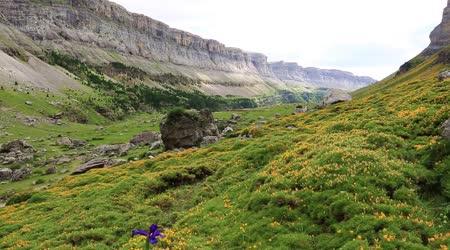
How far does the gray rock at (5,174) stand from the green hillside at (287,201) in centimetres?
2549

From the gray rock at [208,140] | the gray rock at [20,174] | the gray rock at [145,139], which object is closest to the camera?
the gray rock at [208,140]

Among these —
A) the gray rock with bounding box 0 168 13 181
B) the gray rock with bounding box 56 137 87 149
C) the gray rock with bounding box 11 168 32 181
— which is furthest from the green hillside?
the gray rock with bounding box 56 137 87 149

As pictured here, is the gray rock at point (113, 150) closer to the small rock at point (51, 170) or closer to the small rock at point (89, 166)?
the small rock at point (51, 170)

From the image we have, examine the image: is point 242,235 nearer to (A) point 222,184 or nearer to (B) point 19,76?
(A) point 222,184

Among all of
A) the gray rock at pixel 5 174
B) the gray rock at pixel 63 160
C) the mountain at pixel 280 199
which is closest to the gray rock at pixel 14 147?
the gray rock at pixel 63 160

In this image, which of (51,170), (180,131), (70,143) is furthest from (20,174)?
(70,143)

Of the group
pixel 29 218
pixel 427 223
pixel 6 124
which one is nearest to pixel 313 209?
pixel 427 223

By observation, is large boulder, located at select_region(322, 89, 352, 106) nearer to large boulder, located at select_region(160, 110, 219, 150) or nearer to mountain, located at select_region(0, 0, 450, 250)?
large boulder, located at select_region(160, 110, 219, 150)

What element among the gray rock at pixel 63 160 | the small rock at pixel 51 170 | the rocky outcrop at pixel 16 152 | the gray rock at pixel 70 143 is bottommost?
the gray rock at pixel 70 143

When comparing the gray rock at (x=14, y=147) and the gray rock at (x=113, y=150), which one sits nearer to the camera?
the gray rock at (x=113, y=150)

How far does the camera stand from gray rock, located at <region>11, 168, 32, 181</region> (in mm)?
67938

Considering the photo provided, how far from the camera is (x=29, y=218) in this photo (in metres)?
38.5

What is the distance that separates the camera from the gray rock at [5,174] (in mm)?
68812

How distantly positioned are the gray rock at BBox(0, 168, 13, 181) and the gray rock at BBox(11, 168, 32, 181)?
752 millimetres
